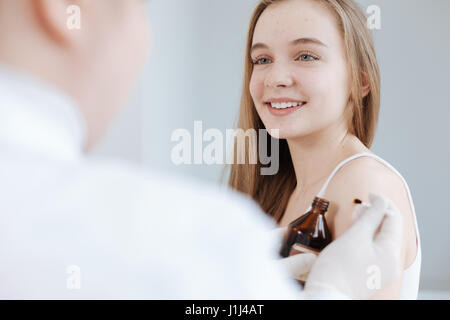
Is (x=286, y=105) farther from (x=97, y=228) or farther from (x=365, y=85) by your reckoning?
(x=97, y=228)

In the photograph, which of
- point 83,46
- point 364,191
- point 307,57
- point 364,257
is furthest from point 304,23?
point 83,46

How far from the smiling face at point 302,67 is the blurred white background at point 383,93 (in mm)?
107

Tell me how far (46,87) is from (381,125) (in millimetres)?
678

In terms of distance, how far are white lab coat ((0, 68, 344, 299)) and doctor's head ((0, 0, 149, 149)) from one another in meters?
0.03

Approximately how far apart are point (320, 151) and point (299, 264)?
26cm

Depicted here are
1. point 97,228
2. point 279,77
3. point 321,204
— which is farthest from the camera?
point 279,77

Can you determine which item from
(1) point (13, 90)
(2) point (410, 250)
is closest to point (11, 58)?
(1) point (13, 90)

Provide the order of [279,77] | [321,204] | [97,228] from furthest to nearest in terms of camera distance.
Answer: [279,77]
[321,204]
[97,228]

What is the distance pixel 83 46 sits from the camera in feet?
1.26

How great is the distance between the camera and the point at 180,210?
34cm

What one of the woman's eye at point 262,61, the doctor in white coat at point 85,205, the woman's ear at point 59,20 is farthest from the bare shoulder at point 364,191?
the woman's ear at point 59,20

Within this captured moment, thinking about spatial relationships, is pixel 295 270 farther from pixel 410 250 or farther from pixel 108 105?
pixel 108 105

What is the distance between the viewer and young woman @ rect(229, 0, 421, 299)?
77cm

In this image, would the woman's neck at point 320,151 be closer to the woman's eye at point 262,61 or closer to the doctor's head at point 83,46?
the woman's eye at point 262,61
